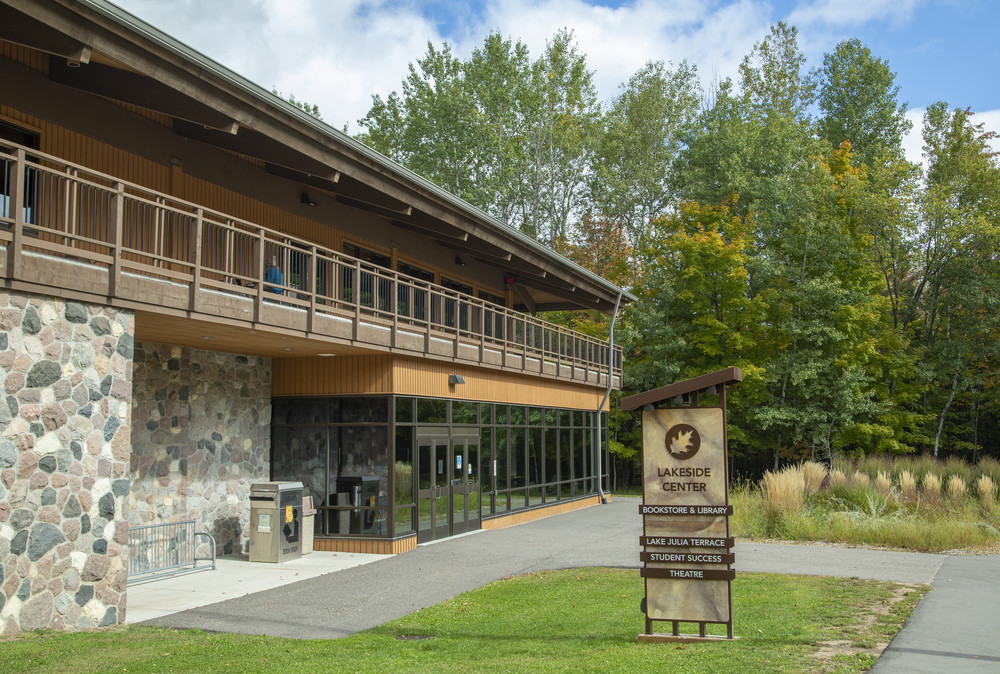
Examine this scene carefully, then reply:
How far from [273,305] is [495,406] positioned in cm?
901

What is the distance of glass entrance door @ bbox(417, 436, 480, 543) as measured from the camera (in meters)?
17.3

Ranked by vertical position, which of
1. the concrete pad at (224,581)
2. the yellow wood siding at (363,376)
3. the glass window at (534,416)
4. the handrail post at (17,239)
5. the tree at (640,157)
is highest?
the tree at (640,157)

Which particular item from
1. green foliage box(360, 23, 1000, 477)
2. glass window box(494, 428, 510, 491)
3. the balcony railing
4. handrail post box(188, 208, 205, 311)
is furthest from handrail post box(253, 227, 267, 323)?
green foliage box(360, 23, 1000, 477)

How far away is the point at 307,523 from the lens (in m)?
15.7

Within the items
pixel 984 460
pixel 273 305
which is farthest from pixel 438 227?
pixel 984 460

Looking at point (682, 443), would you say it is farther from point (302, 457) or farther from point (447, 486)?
point (447, 486)

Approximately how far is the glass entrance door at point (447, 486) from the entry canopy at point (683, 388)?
9077mm

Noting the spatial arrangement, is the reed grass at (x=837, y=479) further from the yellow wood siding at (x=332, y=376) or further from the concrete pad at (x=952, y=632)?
the yellow wood siding at (x=332, y=376)

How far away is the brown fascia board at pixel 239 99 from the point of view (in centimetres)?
1034

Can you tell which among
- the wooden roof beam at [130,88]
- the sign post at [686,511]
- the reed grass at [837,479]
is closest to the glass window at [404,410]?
the wooden roof beam at [130,88]

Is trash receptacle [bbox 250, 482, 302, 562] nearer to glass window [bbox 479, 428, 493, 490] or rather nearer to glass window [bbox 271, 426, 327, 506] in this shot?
glass window [bbox 271, 426, 327, 506]

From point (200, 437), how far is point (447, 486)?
18.7 feet

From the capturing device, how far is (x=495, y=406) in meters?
21.1

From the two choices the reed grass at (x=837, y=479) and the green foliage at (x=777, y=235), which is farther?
the green foliage at (x=777, y=235)
